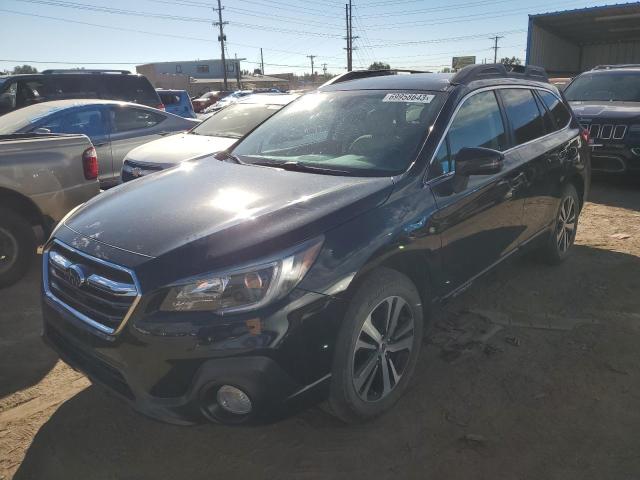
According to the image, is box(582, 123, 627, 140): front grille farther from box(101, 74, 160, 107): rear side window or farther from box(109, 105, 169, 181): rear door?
box(101, 74, 160, 107): rear side window

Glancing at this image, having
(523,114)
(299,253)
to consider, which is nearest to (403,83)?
(523,114)

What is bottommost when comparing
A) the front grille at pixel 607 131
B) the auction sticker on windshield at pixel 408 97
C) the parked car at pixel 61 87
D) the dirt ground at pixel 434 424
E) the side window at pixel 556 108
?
the dirt ground at pixel 434 424

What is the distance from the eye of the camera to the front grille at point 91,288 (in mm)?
2145

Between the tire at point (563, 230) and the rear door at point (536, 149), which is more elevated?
the rear door at point (536, 149)

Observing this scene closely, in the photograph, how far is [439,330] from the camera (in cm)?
362

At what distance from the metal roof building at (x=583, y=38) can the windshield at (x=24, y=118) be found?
1587 centimetres

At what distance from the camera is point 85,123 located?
697 centimetres

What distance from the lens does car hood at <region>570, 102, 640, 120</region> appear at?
7559 mm

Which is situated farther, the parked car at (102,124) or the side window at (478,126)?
the parked car at (102,124)

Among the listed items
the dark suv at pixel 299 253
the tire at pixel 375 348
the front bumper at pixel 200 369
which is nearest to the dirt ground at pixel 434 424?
the tire at pixel 375 348

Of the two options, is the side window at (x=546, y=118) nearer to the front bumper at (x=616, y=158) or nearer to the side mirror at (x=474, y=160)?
the side mirror at (x=474, y=160)

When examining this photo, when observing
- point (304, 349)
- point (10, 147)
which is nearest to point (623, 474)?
point (304, 349)

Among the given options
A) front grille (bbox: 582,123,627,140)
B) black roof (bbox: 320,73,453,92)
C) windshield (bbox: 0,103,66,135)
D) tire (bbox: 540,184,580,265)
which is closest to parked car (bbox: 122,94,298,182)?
windshield (bbox: 0,103,66,135)

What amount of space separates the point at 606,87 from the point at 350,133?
7897 millimetres
